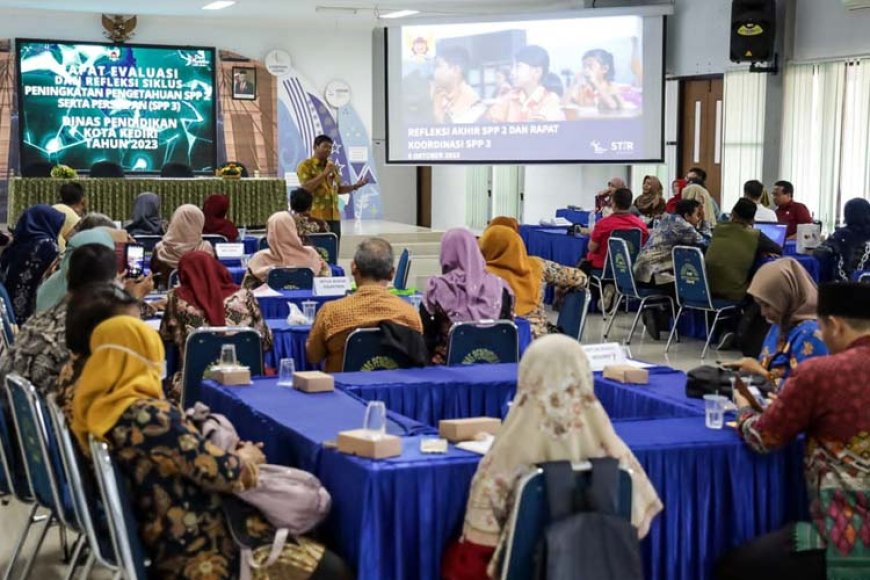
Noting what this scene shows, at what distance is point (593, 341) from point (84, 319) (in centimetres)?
698

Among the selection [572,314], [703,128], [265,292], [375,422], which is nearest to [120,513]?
[375,422]

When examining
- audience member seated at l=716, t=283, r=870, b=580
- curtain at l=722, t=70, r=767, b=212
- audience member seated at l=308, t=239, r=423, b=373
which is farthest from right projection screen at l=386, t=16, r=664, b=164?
audience member seated at l=716, t=283, r=870, b=580

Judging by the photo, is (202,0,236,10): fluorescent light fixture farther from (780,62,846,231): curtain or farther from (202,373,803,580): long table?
(202,373,803,580): long table

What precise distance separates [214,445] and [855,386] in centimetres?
159

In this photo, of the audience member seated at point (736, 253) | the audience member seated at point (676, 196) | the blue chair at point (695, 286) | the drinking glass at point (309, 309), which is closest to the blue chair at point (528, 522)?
the drinking glass at point (309, 309)

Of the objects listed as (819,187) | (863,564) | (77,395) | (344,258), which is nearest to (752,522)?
(863,564)

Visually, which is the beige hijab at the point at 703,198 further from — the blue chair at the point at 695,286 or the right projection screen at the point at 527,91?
the right projection screen at the point at 527,91

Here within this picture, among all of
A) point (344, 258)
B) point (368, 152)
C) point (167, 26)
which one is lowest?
point (344, 258)

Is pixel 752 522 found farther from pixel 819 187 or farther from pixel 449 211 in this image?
pixel 449 211

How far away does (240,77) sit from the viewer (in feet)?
57.0

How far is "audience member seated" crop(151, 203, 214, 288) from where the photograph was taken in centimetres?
754

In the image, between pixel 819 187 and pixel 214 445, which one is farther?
pixel 819 187

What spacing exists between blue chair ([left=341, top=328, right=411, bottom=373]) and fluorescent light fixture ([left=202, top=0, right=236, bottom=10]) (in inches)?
423

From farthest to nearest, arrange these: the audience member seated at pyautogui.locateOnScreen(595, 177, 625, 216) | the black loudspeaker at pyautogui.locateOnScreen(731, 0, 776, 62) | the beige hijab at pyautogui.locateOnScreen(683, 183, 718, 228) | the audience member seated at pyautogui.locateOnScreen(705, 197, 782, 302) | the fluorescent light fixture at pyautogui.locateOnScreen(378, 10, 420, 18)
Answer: the fluorescent light fixture at pyautogui.locateOnScreen(378, 10, 420, 18), the audience member seated at pyautogui.locateOnScreen(595, 177, 625, 216), the black loudspeaker at pyautogui.locateOnScreen(731, 0, 776, 62), the beige hijab at pyautogui.locateOnScreen(683, 183, 718, 228), the audience member seated at pyautogui.locateOnScreen(705, 197, 782, 302)
